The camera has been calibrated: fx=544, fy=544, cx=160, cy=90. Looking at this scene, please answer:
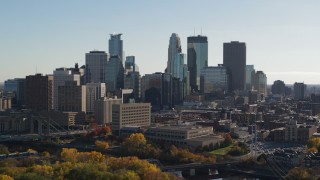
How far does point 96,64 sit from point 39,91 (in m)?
36.6

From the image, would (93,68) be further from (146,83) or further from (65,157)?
(65,157)

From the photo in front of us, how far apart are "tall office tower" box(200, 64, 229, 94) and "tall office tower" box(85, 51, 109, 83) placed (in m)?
28.6

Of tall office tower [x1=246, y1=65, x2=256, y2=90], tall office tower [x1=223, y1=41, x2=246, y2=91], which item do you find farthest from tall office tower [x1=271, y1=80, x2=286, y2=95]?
tall office tower [x1=223, y1=41, x2=246, y2=91]

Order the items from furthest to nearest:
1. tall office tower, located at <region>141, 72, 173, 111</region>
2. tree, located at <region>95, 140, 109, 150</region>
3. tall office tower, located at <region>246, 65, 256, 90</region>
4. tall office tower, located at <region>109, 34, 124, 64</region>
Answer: tall office tower, located at <region>246, 65, 256, 90</region>, tall office tower, located at <region>109, 34, 124, 64</region>, tall office tower, located at <region>141, 72, 173, 111</region>, tree, located at <region>95, 140, 109, 150</region>

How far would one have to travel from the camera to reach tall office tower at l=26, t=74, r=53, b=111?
8212cm

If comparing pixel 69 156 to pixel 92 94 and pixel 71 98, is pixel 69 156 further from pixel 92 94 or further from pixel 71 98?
pixel 92 94

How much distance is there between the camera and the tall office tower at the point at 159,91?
4035 inches

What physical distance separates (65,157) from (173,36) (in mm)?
88069

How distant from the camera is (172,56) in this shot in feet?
414

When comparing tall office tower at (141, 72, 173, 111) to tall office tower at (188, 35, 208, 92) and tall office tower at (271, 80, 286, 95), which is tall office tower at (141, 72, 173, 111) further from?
tall office tower at (271, 80, 286, 95)

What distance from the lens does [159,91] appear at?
103062mm

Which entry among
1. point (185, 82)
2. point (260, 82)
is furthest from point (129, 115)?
point (260, 82)

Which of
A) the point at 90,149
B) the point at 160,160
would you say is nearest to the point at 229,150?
the point at 160,160

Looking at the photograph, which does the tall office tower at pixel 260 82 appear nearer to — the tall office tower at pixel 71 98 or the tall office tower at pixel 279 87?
the tall office tower at pixel 279 87
